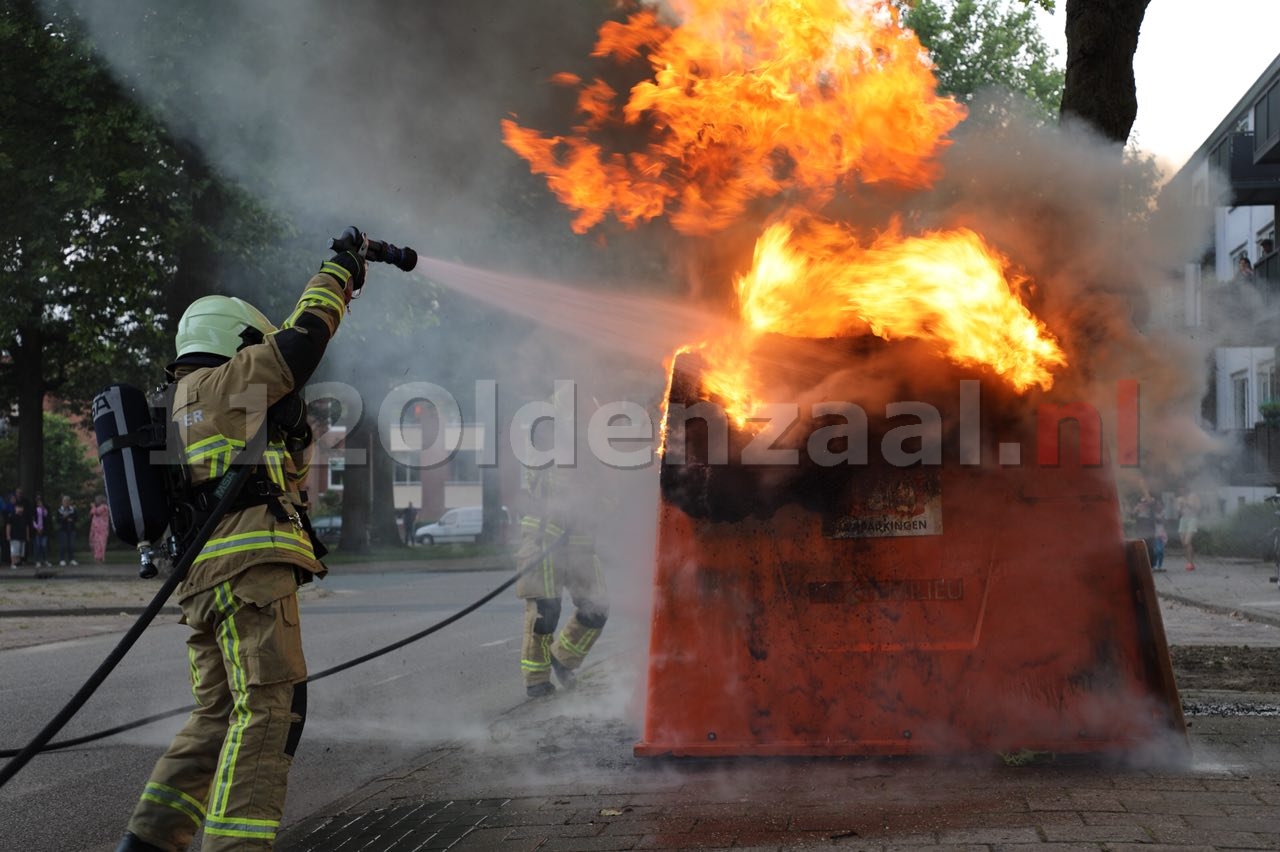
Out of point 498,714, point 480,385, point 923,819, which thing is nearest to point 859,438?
point 923,819

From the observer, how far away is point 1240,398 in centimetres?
2841

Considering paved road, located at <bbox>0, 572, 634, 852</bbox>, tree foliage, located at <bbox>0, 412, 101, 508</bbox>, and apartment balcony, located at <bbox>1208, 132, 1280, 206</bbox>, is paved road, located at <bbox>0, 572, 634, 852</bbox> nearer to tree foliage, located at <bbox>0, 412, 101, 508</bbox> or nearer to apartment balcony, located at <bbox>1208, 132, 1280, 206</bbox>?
apartment balcony, located at <bbox>1208, 132, 1280, 206</bbox>

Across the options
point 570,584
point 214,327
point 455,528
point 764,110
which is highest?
point 764,110

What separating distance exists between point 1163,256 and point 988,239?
139cm

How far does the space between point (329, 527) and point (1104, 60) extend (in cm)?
3893

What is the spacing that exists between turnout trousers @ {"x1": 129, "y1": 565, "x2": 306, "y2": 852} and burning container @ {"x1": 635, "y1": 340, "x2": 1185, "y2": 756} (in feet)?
5.12

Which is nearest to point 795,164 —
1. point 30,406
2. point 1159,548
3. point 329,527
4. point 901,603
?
point 901,603

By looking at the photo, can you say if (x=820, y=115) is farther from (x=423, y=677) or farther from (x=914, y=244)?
(x=423, y=677)

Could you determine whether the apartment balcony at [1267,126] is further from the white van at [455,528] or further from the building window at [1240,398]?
the white van at [455,528]

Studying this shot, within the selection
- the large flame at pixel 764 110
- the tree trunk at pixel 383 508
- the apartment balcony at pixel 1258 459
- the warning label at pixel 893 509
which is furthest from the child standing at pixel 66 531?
the warning label at pixel 893 509

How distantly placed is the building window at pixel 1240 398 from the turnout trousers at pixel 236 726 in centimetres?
2702

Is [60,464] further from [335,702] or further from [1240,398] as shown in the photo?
[335,702]

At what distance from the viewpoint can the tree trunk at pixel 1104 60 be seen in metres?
7.14

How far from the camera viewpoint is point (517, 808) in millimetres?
4480
